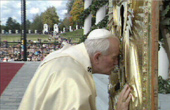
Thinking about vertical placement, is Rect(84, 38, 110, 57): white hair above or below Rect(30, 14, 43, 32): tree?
below

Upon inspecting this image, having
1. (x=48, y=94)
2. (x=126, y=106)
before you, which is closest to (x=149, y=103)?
(x=126, y=106)

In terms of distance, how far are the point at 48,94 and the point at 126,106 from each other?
0.54 meters

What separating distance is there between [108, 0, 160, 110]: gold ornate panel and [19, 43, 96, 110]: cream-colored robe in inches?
10.6

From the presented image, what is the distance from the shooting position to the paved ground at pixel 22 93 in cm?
343

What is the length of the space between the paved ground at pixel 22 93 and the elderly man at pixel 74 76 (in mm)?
1011

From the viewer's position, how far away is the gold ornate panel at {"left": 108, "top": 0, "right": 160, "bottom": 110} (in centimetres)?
113

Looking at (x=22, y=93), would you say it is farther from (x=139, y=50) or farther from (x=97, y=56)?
(x=139, y=50)

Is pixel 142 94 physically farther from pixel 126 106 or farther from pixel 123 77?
pixel 123 77

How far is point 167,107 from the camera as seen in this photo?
2.81m

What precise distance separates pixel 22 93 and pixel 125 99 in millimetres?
5187

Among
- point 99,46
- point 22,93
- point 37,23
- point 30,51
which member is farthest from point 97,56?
point 37,23

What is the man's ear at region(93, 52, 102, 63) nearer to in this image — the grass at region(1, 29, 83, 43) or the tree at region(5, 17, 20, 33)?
the grass at region(1, 29, 83, 43)

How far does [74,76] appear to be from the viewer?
1384 millimetres

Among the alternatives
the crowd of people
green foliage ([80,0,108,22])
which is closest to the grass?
the crowd of people
